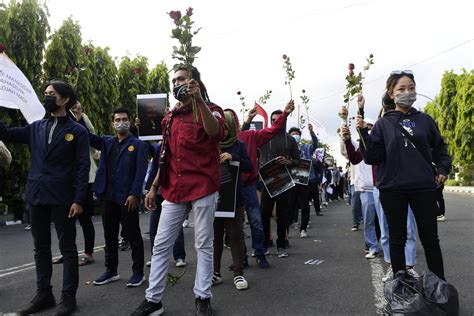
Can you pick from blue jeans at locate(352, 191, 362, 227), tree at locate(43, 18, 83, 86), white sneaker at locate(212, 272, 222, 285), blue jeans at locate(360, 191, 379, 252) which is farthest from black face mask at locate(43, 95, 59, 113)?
tree at locate(43, 18, 83, 86)

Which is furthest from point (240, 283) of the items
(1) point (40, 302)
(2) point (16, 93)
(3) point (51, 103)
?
(2) point (16, 93)

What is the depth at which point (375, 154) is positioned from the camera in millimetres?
3943

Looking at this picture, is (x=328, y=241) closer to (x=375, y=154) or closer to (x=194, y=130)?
(x=375, y=154)

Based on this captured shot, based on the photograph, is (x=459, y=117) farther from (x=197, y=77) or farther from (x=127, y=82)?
(x=197, y=77)

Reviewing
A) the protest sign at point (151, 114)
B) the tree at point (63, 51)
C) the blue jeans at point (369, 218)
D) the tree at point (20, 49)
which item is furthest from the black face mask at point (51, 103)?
the tree at point (63, 51)

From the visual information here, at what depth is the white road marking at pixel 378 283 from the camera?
158 inches

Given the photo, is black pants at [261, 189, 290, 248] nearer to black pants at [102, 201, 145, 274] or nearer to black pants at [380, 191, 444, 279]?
black pants at [102, 201, 145, 274]

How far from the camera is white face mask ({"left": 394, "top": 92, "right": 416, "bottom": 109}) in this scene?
12.9 ft

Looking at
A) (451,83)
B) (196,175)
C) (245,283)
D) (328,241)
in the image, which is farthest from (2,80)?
(451,83)

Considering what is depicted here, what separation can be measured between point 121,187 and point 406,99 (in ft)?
9.72

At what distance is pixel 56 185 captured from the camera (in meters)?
4.09

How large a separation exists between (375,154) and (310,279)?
1.79 meters

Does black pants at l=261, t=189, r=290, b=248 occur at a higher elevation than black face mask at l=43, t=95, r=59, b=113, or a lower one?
lower

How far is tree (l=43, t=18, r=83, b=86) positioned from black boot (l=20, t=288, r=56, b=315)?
12618 millimetres
